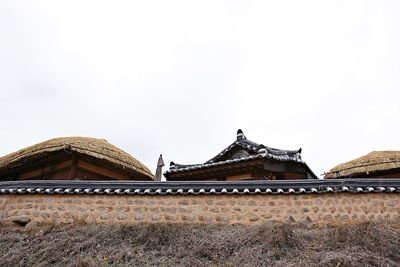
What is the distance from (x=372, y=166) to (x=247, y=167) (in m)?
4.95

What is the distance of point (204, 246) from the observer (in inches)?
222

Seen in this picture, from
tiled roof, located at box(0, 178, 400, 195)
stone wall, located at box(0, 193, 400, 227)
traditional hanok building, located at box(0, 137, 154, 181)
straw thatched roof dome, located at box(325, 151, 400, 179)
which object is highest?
traditional hanok building, located at box(0, 137, 154, 181)

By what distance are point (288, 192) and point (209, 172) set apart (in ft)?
17.7

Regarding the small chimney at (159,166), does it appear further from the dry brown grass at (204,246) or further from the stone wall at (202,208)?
the dry brown grass at (204,246)

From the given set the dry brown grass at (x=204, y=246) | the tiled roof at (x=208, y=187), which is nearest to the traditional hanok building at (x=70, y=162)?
the tiled roof at (x=208, y=187)

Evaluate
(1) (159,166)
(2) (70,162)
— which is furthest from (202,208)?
(1) (159,166)

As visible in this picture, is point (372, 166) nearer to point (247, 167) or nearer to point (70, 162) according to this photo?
point (247, 167)

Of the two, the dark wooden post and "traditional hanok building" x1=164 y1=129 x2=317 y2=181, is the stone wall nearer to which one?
"traditional hanok building" x1=164 y1=129 x2=317 y2=181

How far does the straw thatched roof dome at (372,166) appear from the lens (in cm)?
1175

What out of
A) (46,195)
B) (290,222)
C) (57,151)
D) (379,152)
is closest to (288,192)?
(290,222)

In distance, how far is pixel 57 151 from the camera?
10391 mm

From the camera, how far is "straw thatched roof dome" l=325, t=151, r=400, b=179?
38.5 feet

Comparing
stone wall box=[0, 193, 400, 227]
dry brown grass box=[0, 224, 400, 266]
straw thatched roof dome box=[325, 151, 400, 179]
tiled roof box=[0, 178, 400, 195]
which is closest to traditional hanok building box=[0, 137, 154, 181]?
tiled roof box=[0, 178, 400, 195]

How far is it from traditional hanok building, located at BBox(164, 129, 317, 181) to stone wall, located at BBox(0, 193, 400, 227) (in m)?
3.70
